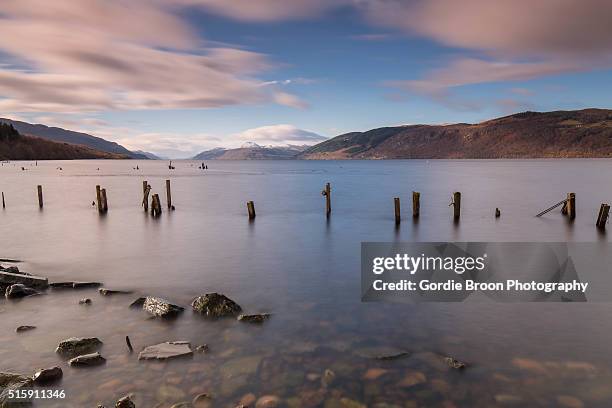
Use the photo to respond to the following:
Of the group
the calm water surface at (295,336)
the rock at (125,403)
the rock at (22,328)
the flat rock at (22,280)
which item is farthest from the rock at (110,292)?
the rock at (125,403)

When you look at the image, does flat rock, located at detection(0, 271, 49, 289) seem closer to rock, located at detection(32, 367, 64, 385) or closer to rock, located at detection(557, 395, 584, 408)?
rock, located at detection(32, 367, 64, 385)

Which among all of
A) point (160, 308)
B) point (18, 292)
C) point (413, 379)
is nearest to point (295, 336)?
point (413, 379)

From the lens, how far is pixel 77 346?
436 inches

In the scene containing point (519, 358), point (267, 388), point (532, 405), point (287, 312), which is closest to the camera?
point (532, 405)

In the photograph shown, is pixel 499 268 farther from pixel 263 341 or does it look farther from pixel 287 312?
pixel 263 341

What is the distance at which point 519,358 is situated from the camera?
1069cm

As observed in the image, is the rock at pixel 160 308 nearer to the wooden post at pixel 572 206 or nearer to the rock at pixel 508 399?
the rock at pixel 508 399

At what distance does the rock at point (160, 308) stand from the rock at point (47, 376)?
3995 millimetres

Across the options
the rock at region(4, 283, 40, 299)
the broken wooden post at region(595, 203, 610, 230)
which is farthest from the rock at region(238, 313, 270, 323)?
the broken wooden post at region(595, 203, 610, 230)

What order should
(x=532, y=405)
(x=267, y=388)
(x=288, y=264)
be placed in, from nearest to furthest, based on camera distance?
(x=532, y=405) → (x=267, y=388) → (x=288, y=264)

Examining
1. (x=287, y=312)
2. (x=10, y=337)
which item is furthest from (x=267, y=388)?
(x=10, y=337)

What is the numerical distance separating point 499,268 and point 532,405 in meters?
12.5

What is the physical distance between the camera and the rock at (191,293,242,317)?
13766 millimetres

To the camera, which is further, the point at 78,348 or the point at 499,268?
the point at 499,268
